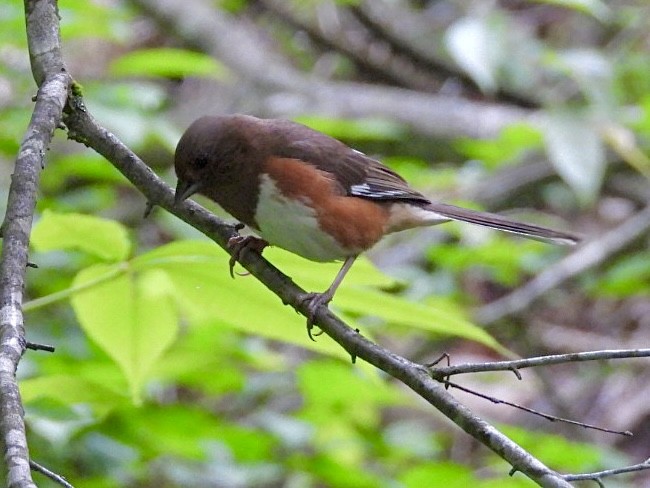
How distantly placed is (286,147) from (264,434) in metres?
1.29

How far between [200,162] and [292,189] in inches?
12.5

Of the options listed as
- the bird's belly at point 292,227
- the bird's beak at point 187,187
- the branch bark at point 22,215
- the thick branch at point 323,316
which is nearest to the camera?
the branch bark at point 22,215

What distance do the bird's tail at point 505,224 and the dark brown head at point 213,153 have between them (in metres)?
0.78

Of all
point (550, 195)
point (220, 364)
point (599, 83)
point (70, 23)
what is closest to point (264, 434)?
point (220, 364)

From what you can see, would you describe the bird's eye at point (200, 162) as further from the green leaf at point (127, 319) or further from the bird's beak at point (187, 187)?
the green leaf at point (127, 319)

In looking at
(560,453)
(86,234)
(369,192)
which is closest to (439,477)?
(560,453)

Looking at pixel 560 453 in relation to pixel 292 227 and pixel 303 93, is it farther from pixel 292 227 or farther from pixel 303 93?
pixel 303 93

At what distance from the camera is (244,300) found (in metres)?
2.29

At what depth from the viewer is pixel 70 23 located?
3.52 metres

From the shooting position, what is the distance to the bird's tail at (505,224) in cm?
320

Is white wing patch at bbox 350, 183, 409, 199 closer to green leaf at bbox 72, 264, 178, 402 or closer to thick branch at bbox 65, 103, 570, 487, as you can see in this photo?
thick branch at bbox 65, 103, 570, 487

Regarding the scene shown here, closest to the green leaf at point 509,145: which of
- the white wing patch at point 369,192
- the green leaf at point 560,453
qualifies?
the white wing patch at point 369,192

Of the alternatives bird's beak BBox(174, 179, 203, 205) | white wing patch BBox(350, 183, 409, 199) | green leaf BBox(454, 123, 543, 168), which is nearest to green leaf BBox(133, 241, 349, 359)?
bird's beak BBox(174, 179, 203, 205)

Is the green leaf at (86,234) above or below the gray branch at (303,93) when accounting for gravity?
below
